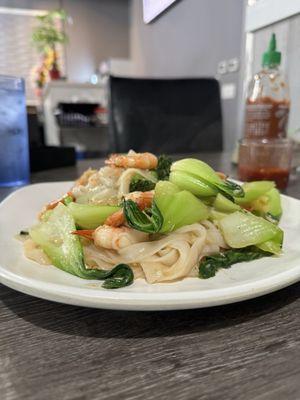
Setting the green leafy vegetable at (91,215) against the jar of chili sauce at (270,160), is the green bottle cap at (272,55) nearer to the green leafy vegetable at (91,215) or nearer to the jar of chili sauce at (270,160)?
the jar of chili sauce at (270,160)

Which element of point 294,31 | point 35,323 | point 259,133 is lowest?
A: point 35,323

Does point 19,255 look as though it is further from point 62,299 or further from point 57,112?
point 57,112

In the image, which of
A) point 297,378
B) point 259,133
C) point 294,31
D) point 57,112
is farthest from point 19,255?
point 57,112

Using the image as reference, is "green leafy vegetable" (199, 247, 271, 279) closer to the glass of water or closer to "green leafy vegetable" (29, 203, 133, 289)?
"green leafy vegetable" (29, 203, 133, 289)

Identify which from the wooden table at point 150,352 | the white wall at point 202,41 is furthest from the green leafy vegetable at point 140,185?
the white wall at point 202,41

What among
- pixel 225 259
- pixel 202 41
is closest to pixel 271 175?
pixel 225 259

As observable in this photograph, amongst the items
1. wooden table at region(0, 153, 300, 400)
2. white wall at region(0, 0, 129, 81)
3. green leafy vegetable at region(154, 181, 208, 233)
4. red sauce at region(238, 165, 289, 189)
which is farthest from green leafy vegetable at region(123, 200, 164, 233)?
white wall at region(0, 0, 129, 81)

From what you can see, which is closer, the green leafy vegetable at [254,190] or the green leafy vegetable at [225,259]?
the green leafy vegetable at [225,259]
